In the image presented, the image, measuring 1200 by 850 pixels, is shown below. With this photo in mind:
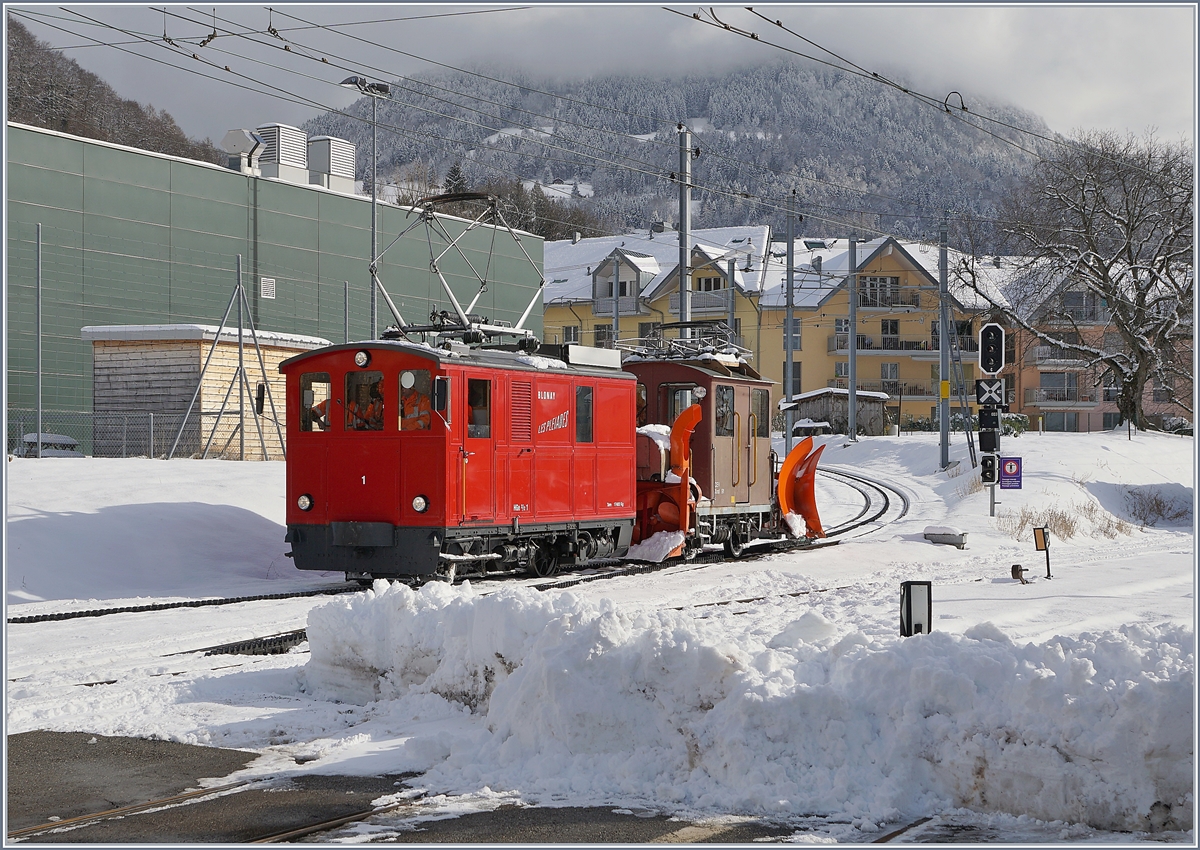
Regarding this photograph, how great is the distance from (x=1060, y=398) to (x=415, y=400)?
67301 mm

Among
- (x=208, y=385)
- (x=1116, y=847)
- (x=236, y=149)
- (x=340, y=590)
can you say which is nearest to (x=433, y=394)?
(x=340, y=590)

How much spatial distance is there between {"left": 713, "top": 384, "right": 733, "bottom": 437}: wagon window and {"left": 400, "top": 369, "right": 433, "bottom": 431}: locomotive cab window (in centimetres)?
659

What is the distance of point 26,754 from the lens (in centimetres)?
786

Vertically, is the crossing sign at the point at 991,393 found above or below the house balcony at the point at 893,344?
below

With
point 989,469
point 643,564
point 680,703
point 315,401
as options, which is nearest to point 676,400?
point 643,564

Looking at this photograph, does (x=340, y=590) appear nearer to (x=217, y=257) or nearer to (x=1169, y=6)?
(x=1169, y=6)

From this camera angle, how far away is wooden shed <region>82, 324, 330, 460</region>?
1188 inches

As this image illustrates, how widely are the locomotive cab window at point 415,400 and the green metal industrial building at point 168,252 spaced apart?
15959 mm

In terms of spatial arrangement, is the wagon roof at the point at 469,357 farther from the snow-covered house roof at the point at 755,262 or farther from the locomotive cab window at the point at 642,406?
the snow-covered house roof at the point at 755,262

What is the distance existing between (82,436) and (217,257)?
9.13 metres

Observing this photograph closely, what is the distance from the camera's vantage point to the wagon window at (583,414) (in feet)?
59.1

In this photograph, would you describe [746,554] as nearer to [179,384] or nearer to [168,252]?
[179,384]

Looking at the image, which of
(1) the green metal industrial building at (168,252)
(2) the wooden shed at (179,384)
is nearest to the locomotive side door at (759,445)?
(2) the wooden shed at (179,384)

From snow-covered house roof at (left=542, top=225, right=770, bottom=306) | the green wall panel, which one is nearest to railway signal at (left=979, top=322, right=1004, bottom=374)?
the green wall panel
